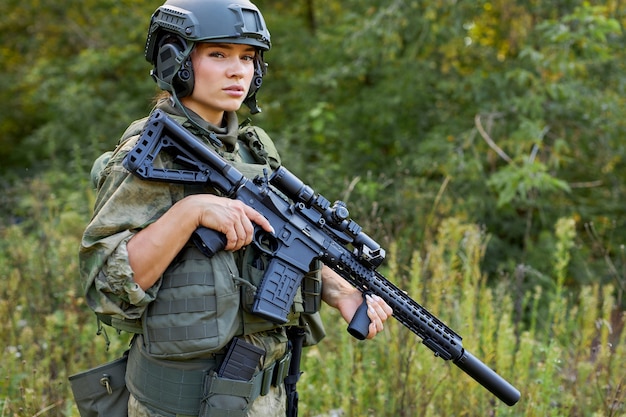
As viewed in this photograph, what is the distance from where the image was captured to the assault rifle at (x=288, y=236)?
1.99m

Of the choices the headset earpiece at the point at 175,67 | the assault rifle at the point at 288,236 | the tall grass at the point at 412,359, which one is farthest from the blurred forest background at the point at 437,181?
the headset earpiece at the point at 175,67

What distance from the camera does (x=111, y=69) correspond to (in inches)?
337

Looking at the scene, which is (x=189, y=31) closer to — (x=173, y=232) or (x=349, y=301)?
(x=173, y=232)

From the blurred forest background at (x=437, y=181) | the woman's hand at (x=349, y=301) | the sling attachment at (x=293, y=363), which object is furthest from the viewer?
the blurred forest background at (x=437, y=181)

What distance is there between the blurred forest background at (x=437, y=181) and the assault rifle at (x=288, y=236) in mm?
920

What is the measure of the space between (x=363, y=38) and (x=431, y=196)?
1.66 meters

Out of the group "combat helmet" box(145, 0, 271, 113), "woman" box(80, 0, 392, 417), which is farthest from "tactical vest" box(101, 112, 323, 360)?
"combat helmet" box(145, 0, 271, 113)

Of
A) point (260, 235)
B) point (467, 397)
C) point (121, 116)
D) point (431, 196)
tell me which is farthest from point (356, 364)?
point (121, 116)

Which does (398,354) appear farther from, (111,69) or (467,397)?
(111,69)

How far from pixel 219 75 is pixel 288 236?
556mm

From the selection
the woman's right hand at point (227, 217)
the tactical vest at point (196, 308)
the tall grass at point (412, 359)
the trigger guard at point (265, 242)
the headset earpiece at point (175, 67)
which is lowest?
the tall grass at point (412, 359)

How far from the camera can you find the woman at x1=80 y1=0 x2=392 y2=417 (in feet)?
6.39

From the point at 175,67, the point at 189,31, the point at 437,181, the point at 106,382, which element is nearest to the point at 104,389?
the point at 106,382

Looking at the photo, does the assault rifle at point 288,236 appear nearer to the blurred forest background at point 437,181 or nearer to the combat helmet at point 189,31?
the combat helmet at point 189,31
